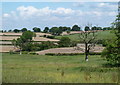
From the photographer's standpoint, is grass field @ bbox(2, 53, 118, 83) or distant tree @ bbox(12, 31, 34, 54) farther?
distant tree @ bbox(12, 31, 34, 54)

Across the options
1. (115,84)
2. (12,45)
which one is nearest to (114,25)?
(115,84)

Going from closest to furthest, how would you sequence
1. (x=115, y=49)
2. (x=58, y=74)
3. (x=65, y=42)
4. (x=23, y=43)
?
(x=58, y=74)
(x=115, y=49)
(x=23, y=43)
(x=65, y=42)

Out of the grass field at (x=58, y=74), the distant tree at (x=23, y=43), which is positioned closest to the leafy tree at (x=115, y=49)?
the grass field at (x=58, y=74)

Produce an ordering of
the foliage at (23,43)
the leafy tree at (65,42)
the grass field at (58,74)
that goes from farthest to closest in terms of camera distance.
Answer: the leafy tree at (65,42), the foliage at (23,43), the grass field at (58,74)

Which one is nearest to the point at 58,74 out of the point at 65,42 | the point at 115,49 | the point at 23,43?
the point at 115,49

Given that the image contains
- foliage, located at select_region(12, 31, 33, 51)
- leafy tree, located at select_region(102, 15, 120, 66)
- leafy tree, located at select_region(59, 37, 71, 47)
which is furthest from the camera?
leafy tree, located at select_region(59, 37, 71, 47)

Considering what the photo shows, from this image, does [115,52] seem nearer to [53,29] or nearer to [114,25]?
[114,25]

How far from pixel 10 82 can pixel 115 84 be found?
11.1 feet

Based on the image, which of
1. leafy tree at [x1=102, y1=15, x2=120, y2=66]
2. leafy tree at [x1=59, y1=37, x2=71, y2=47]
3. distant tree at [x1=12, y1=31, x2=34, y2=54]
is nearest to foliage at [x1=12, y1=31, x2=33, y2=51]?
distant tree at [x1=12, y1=31, x2=34, y2=54]

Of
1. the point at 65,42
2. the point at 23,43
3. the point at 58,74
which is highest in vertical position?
the point at 58,74

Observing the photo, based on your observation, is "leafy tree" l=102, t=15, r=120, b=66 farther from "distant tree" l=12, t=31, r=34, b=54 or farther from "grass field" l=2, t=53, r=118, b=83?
"distant tree" l=12, t=31, r=34, b=54

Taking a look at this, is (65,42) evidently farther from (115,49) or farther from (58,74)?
(58,74)

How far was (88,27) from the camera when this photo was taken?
179ft

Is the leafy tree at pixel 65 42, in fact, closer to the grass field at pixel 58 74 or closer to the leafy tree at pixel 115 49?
the leafy tree at pixel 115 49
